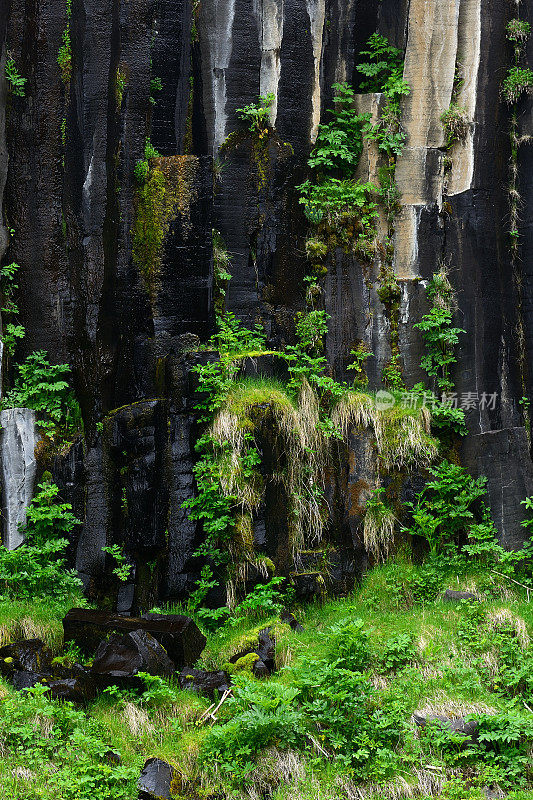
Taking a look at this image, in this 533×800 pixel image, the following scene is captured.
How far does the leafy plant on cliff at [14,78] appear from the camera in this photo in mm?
9227

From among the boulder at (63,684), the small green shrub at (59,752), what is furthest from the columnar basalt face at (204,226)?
the small green shrub at (59,752)

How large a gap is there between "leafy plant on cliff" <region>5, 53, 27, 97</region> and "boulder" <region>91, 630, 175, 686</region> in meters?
6.79

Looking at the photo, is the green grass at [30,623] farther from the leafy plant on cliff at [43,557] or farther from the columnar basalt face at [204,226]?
the columnar basalt face at [204,226]

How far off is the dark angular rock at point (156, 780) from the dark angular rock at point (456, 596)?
12.3 feet

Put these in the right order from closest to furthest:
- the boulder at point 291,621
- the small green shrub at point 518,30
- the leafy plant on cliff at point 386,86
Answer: the boulder at point 291,621
the small green shrub at point 518,30
the leafy plant on cliff at point 386,86

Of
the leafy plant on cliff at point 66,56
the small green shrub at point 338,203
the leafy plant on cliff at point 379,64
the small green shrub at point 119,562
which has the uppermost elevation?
the leafy plant on cliff at point 379,64

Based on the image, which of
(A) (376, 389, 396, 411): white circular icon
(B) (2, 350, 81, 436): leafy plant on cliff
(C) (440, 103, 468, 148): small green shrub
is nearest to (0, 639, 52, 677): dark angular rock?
(B) (2, 350, 81, 436): leafy plant on cliff

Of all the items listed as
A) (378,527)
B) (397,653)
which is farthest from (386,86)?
(397,653)

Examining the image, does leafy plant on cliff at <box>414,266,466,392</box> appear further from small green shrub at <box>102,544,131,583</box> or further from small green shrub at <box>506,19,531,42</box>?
small green shrub at <box>102,544,131,583</box>

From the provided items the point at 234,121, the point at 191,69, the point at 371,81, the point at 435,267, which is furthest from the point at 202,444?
the point at 371,81

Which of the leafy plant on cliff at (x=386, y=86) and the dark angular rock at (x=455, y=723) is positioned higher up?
the leafy plant on cliff at (x=386, y=86)

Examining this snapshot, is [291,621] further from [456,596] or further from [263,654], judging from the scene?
[456,596]

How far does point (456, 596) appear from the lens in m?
7.97

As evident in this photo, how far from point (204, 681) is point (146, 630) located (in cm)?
82
